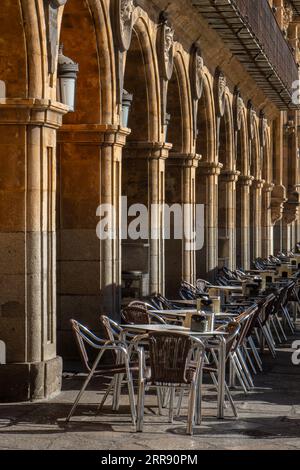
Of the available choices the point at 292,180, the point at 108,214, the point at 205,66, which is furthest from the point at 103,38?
the point at 292,180

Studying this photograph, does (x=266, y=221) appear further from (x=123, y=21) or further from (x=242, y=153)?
(x=123, y=21)

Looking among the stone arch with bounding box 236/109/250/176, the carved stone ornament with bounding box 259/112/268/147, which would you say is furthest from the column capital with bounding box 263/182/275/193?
the stone arch with bounding box 236/109/250/176

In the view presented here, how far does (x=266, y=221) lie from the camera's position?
3712 cm

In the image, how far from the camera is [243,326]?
12336 mm

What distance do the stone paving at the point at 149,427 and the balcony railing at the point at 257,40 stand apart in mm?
9489

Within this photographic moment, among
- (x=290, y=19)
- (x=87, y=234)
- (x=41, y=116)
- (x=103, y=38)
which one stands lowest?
(x=87, y=234)

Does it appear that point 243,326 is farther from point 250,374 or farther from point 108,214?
point 108,214

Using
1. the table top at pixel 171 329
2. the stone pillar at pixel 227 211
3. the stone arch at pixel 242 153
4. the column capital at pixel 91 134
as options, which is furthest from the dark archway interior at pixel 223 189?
the table top at pixel 171 329

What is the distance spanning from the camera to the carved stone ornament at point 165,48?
18141 millimetres

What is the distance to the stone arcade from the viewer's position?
11.7 metres

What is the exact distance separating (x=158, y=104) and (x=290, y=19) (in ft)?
87.7

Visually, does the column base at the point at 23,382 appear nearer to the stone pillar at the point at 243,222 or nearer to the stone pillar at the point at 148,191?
the stone pillar at the point at 148,191

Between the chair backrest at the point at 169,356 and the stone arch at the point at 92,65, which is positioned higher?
the stone arch at the point at 92,65

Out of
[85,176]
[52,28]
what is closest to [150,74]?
[85,176]
